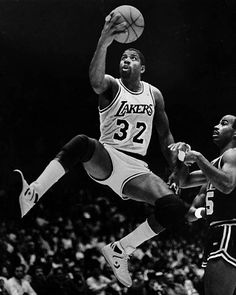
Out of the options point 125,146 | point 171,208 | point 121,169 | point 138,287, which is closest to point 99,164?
point 121,169

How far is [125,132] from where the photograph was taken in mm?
6938

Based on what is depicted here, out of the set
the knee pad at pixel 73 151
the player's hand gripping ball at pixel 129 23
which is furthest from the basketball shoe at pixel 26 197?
the player's hand gripping ball at pixel 129 23

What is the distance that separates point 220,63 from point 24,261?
5.07m

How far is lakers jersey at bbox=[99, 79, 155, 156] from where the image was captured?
6938 mm

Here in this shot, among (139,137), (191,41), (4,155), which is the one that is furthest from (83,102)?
(139,137)

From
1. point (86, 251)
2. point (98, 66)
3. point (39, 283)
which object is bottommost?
point (86, 251)

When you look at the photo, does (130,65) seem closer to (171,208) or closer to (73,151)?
(73,151)

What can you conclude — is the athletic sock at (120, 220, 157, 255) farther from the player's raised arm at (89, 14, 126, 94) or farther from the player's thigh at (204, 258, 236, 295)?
the player's raised arm at (89, 14, 126, 94)

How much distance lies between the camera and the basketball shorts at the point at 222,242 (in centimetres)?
651

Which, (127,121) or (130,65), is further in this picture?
(130,65)

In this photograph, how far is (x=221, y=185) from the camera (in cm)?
645

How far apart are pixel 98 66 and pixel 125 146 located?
0.98 meters

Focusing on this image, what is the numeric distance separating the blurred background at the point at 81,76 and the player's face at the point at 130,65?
3388 mm

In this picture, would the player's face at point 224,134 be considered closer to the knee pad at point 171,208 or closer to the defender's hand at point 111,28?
the knee pad at point 171,208
